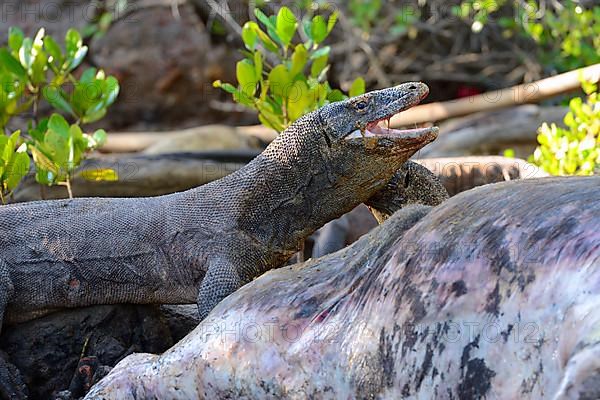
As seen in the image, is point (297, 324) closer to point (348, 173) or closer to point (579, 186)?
point (579, 186)

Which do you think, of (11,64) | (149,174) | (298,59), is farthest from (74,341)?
(149,174)

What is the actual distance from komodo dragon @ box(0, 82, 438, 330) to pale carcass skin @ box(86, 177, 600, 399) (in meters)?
0.79

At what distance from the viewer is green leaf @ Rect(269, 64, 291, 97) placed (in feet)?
13.9

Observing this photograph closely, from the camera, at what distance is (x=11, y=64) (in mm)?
4719

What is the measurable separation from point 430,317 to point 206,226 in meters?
1.56

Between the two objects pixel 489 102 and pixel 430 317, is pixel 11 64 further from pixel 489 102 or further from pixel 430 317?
pixel 489 102

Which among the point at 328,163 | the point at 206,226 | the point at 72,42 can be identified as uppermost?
the point at 72,42

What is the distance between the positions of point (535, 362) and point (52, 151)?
9.49 ft

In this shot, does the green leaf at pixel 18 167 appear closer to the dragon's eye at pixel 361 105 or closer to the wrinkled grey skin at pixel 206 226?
the wrinkled grey skin at pixel 206 226

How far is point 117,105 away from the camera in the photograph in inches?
452

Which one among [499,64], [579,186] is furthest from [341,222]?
[499,64]

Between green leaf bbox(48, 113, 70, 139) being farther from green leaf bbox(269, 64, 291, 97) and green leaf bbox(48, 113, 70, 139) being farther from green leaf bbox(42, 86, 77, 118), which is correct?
green leaf bbox(269, 64, 291, 97)

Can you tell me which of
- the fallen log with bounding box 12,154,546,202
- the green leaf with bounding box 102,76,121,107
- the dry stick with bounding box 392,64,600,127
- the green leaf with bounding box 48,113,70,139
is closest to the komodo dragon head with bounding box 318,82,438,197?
the green leaf with bounding box 48,113,70,139

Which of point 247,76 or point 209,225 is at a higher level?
point 247,76
